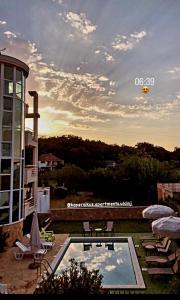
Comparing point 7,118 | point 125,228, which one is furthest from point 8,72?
point 125,228

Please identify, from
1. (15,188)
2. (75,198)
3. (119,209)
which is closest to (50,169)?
(75,198)

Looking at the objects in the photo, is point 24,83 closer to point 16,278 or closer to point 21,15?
point 16,278

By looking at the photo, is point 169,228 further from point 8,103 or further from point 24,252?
point 8,103

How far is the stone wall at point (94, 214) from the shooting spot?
1791cm

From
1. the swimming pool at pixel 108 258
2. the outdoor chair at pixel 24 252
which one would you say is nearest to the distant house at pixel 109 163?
the swimming pool at pixel 108 258

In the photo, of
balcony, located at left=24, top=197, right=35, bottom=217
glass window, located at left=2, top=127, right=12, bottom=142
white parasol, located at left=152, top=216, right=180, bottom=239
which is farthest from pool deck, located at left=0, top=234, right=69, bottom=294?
glass window, located at left=2, top=127, right=12, bottom=142

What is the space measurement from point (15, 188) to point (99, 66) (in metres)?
9.28

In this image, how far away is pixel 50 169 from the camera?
28297 mm

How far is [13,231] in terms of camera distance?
12.8m

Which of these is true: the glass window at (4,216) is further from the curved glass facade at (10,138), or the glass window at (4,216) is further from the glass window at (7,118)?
the glass window at (7,118)

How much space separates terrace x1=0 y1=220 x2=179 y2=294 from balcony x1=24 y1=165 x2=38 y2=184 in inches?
112

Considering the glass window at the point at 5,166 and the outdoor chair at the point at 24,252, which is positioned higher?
the glass window at the point at 5,166

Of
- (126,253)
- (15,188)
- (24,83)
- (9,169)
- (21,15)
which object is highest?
(24,83)

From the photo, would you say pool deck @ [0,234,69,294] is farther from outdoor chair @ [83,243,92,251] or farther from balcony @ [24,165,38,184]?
balcony @ [24,165,38,184]
